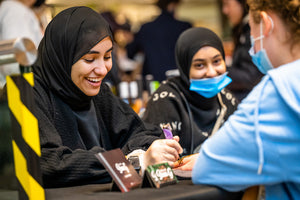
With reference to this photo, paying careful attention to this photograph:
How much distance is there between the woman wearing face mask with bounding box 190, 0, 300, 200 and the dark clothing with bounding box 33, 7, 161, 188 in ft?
1.96

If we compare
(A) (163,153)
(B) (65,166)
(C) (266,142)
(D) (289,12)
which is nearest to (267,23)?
(D) (289,12)

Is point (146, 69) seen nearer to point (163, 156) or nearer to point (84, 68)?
point (84, 68)

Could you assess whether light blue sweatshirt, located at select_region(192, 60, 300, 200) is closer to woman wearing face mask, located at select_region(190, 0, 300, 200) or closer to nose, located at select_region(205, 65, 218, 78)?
woman wearing face mask, located at select_region(190, 0, 300, 200)

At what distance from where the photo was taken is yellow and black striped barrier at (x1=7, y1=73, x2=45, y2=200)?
135 centimetres

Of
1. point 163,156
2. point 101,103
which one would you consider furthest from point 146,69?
point 163,156

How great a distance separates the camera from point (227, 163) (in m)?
1.41

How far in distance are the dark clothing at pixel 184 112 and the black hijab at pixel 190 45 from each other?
0.32 feet

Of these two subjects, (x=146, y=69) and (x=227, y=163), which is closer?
(x=227, y=163)

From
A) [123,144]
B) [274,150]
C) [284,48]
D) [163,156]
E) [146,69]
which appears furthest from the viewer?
[146,69]

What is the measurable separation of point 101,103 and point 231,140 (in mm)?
1113

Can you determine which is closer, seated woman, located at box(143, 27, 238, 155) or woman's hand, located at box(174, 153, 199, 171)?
woman's hand, located at box(174, 153, 199, 171)

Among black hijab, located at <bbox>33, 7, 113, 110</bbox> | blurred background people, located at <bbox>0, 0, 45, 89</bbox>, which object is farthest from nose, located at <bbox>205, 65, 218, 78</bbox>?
blurred background people, located at <bbox>0, 0, 45, 89</bbox>

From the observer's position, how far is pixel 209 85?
296cm

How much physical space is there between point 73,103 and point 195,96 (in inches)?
45.0
